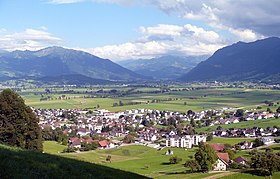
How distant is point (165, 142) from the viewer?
80.6 meters

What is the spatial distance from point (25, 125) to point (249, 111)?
103 metres

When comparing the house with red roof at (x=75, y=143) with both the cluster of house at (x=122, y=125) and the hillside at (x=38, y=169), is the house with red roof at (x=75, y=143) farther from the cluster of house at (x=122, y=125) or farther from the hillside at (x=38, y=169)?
the hillside at (x=38, y=169)

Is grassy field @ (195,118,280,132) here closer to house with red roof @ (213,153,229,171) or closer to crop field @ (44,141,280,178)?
crop field @ (44,141,280,178)

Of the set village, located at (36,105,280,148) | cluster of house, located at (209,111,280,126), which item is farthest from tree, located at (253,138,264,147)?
cluster of house, located at (209,111,280,126)

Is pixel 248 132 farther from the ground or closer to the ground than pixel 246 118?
closer to the ground

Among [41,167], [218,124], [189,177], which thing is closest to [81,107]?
[218,124]

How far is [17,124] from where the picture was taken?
29.5m

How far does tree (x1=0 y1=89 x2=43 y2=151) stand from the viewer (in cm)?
2900

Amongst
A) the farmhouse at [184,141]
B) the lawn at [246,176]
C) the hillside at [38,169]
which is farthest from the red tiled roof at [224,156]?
the hillside at [38,169]

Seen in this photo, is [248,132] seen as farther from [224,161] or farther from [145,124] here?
[224,161]

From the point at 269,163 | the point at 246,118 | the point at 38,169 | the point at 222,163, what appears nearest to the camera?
the point at 38,169

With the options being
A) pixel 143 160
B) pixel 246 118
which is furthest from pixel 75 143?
pixel 246 118

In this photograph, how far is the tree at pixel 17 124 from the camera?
95.2 feet

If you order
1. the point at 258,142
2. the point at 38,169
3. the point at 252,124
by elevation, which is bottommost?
the point at 258,142
